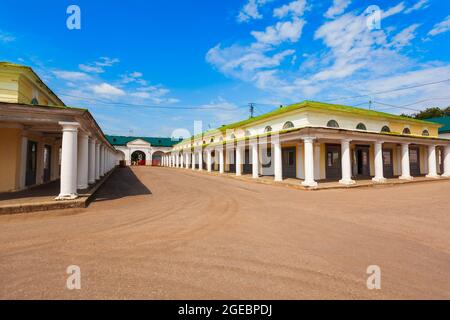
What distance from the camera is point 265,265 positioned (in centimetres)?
362

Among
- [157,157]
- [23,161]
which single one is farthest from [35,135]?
[157,157]

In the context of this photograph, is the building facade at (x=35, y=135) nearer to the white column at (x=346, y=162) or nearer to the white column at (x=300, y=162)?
the white column at (x=300, y=162)

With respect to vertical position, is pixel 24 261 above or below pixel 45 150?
below

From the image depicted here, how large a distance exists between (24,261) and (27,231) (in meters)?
2.04

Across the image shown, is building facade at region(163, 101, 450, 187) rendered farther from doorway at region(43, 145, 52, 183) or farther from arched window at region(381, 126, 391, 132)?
doorway at region(43, 145, 52, 183)

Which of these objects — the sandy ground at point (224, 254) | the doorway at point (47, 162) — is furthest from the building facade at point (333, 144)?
the doorway at point (47, 162)

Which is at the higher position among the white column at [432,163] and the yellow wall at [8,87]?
the yellow wall at [8,87]

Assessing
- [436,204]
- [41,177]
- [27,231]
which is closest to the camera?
[27,231]

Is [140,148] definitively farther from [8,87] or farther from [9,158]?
[8,87]

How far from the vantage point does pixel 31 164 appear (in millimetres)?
12289

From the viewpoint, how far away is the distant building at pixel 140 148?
5609 centimetres

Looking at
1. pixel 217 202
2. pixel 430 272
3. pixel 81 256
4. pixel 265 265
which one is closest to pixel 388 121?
pixel 217 202

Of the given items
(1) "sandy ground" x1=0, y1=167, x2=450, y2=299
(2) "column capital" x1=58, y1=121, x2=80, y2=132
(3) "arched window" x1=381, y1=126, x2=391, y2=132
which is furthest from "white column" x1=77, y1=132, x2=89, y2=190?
(3) "arched window" x1=381, y1=126, x2=391, y2=132
